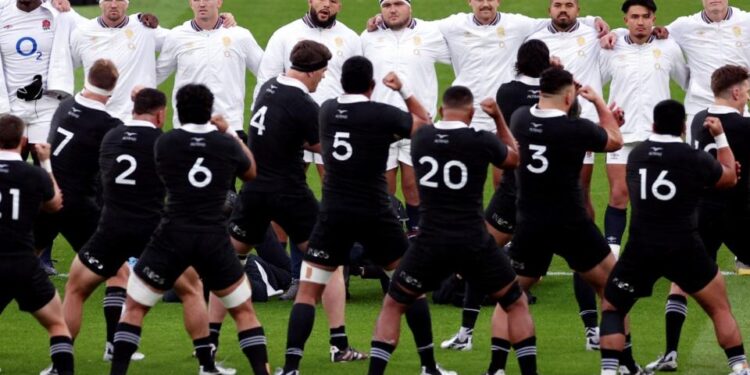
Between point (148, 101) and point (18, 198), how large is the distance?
1145mm

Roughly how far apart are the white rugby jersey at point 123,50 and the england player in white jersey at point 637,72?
4429mm

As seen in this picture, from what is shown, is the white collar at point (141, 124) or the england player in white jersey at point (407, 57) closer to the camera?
the white collar at point (141, 124)

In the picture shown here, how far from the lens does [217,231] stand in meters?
10.4

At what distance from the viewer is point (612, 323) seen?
1073 cm

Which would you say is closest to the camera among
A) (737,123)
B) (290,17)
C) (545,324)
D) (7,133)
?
(7,133)

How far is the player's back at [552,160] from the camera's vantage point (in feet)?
35.4

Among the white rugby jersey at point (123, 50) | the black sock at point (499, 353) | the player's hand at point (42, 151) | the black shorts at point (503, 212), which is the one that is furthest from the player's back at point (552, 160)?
the white rugby jersey at point (123, 50)

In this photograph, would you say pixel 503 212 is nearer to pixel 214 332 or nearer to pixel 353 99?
pixel 353 99

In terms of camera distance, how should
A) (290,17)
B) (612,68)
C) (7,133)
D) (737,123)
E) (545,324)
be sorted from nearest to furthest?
(7,133) → (737,123) → (545,324) → (612,68) → (290,17)

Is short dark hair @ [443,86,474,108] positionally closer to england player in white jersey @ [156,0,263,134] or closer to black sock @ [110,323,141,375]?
black sock @ [110,323,141,375]

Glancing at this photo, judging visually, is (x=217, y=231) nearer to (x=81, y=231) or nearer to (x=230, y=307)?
(x=230, y=307)

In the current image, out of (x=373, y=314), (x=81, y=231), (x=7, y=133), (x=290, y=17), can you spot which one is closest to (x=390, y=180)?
(x=373, y=314)

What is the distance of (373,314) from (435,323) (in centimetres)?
66

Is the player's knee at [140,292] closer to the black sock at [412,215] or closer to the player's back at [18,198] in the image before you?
the player's back at [18,198]
